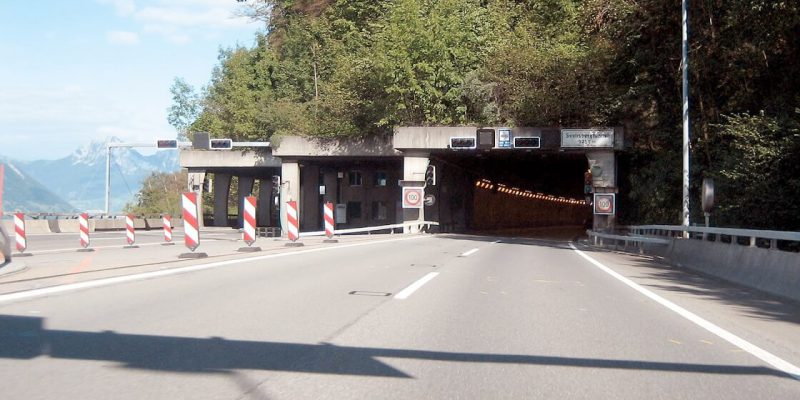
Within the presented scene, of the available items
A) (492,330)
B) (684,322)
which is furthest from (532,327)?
(684,322)

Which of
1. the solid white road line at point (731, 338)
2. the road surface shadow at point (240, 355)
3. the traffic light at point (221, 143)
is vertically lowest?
the solid white road line at point (731, 338)

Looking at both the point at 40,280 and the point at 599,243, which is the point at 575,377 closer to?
the point at 40,280

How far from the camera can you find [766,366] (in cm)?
661

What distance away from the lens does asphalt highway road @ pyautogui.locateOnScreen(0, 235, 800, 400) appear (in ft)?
18.6

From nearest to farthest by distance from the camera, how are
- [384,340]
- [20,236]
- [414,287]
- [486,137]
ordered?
[384,340], [414,287], [20,236], [486,137]

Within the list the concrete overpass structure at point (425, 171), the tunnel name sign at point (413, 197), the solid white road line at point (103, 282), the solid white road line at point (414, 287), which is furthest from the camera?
the tunnel name sign at point (413, 197)

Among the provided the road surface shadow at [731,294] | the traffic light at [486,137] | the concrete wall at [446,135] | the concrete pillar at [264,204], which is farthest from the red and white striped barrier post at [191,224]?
the concrete pillar at [264,204]

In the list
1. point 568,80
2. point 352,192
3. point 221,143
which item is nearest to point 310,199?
point 352,192

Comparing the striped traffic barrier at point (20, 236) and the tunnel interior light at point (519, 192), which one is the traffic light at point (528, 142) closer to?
the tunnel interior light at point (519, 192)

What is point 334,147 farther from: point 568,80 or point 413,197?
point 568,80

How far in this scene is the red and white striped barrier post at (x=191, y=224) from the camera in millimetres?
17344

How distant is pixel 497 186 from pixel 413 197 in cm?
2404

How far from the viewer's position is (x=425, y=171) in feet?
139

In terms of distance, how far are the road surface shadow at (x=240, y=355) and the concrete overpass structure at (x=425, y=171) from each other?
3262 centimetres
